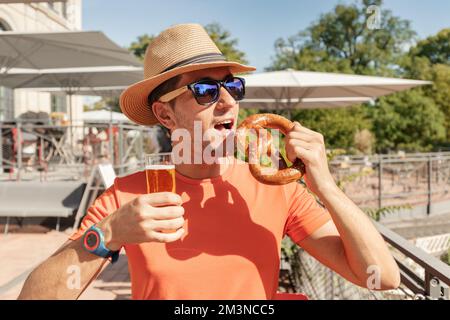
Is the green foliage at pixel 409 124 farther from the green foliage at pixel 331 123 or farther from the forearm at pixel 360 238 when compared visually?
the forearm at pixel 360 238

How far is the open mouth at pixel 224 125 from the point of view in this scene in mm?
1556

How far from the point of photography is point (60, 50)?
24.1ft

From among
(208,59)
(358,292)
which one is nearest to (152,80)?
(208,59)

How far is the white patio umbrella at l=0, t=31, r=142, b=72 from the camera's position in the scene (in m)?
6.41

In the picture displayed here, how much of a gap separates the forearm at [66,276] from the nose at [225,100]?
72 centimetres

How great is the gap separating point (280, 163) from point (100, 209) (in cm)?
74

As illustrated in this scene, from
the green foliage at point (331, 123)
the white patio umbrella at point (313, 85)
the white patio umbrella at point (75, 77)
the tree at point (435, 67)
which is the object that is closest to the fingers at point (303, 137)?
the white patio umbrella at point (313, 85)

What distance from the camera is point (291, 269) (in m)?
4.85

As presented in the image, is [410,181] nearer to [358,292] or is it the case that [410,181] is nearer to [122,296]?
[358,292]

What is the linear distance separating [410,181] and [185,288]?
30.6ft

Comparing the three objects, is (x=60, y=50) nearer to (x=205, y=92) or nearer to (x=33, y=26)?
(x=205, y=92)

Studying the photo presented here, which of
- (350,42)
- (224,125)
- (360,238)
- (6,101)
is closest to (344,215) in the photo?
(360,238)

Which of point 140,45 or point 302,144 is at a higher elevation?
point 140,45
